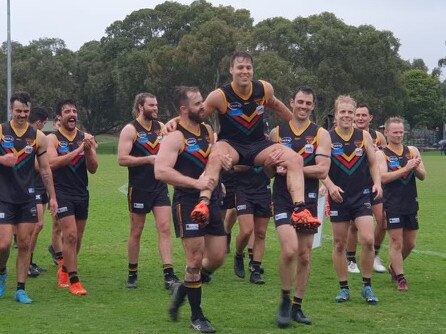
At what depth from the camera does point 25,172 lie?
934cm

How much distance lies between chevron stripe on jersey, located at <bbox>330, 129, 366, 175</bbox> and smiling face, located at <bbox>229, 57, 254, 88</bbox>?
1.72 meters

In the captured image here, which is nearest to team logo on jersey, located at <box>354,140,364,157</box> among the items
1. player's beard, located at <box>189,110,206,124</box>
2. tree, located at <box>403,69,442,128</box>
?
player's beard, located at <box>189,110,206,124</box>

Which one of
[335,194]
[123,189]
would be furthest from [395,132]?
[123,189]

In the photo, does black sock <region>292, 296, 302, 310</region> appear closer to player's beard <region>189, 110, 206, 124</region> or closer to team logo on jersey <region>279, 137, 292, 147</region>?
team logo on jersey <region>279, 137, 292, 147</region>

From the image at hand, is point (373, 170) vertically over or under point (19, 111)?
under

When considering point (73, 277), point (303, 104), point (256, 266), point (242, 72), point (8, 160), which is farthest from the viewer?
point (256, 266)

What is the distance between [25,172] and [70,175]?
35.8 inches

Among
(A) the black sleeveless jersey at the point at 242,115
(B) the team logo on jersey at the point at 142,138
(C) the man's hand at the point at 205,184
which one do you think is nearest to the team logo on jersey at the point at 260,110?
(A) the black sleeveless jersey at the point at 242,115

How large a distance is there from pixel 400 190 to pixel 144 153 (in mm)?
3255

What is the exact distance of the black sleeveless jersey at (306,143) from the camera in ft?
27.8

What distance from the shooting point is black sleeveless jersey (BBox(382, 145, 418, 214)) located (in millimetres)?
10203

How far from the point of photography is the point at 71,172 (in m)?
10.2

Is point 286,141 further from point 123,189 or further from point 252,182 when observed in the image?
point 123,189

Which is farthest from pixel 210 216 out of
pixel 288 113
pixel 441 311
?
pixel 441 311
